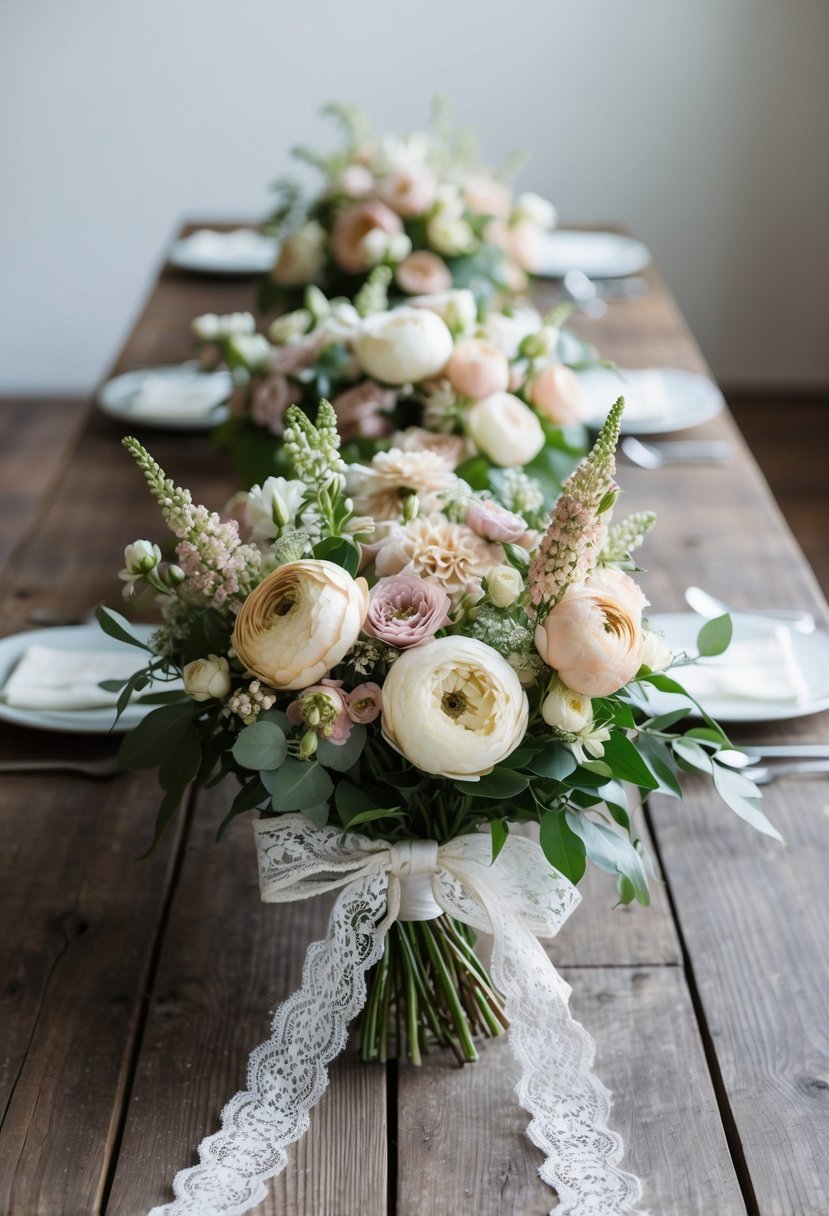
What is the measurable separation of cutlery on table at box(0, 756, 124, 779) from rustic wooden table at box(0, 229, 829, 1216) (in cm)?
1

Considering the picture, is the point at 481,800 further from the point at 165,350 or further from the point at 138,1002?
the point at 165,350

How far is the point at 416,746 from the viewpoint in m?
0.82

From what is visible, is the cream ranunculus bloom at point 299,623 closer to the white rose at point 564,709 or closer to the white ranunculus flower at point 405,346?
the white rose at point 564,709

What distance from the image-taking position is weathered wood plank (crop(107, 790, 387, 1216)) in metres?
0.88

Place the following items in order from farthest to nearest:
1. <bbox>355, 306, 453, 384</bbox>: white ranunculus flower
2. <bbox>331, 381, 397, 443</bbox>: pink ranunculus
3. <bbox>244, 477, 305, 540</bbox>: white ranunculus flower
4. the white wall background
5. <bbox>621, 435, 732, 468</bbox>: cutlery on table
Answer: the white wall background, <bbox>621, 435, 732, 468</bbox>: cutlery on table, <bbox>331, 381, 397, 443</bbox>: pink ranunculus, <bbox>355, 306, 453, 384</bbox>: white ranunculus flower, <bbox>244, 477, 305, 540</bbox>: white ranunculus flower

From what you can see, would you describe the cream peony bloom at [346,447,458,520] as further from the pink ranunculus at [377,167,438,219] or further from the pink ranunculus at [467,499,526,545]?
the pink ranunculus at [377,167,438,219]

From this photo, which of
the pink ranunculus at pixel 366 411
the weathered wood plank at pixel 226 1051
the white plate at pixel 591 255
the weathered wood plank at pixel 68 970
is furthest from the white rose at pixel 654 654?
the white plate at pixel 591 255

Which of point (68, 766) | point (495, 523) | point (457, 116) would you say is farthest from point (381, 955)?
point (457, 116)

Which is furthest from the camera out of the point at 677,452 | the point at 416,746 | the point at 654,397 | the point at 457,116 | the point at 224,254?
the point at 457,116

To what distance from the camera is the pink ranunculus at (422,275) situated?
80.0 inches

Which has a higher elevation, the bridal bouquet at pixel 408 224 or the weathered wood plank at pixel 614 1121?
the bridal bouquet at pixel 408 224

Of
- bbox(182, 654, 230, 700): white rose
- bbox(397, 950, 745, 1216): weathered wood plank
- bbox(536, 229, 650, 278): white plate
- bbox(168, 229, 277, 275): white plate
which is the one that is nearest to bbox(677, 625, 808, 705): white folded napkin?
bbox(397, 950, 745, 1216): weathered wood plank

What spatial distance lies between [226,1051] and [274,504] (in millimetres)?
419

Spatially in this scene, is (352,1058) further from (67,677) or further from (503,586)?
(67,677)
